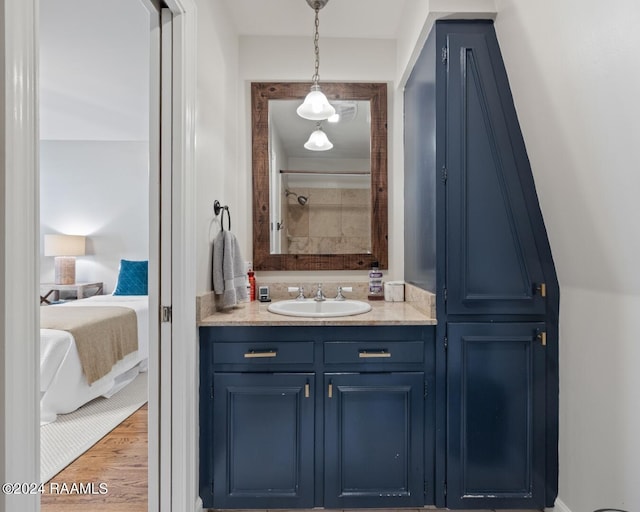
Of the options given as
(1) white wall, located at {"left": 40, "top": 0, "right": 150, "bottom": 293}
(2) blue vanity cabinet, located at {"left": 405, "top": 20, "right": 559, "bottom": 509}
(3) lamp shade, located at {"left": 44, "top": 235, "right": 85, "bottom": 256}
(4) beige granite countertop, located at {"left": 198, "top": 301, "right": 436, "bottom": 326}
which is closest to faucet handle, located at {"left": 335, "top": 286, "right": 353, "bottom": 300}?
(4) beige granite countertop, located at {"left": 198, "top": 301, "right": 436, "bottom": 326}

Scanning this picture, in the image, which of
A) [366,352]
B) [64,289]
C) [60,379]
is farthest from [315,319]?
[64,289]

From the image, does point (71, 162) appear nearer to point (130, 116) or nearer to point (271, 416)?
point (130, 116)

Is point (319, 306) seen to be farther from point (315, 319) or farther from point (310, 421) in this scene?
point (310, 421)

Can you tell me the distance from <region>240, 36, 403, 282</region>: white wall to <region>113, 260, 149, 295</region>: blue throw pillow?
2.64 meters

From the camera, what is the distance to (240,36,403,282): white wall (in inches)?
91.0

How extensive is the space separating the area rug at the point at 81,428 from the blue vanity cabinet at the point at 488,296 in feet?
Result: 6.67

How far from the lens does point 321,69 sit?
2328 mm

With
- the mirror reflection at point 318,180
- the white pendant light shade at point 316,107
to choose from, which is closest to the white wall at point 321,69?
the mirror reflection at point 318,180

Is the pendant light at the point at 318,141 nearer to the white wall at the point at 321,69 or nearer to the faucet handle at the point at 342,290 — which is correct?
the white wall at the point at 321,69

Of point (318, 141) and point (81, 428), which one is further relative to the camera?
point (81, 428)

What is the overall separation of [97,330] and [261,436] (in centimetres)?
195

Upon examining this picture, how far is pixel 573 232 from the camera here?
1.46m

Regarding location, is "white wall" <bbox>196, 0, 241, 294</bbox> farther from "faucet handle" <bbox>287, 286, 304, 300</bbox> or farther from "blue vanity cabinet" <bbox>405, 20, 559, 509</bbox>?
"blue vanity cabinet" <bbox>405, 20, 559, 509</bbox>

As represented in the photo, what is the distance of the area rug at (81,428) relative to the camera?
2.12m
